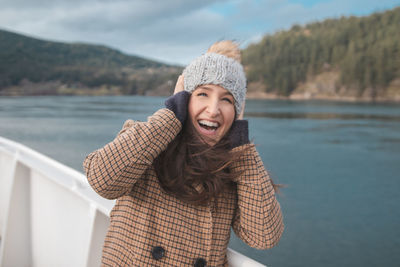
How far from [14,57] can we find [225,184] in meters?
67.1

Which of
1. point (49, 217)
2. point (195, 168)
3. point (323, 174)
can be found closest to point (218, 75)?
point (195, 168)

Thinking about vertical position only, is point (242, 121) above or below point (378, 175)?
above

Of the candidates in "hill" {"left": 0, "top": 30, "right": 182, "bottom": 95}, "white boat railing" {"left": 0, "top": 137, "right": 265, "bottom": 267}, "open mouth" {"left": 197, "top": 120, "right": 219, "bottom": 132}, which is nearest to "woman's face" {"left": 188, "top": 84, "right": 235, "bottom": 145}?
"open mouth" {"left": 197, "top": 120, "right": 219, "bottom": 132}

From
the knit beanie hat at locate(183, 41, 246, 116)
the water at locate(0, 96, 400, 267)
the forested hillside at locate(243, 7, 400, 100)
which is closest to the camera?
the knit beanie hat at locate(183, 41, 246, 116)

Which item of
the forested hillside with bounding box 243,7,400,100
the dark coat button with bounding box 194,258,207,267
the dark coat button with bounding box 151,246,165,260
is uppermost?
the forested hillside with bounding box 243,7,400,100

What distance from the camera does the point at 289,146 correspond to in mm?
18203

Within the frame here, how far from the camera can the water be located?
23.7 ft

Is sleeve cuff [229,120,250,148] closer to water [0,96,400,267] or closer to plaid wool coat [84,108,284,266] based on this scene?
plaid wool coat [84,108,284,266]

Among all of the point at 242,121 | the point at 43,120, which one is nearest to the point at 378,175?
the point at 242,121

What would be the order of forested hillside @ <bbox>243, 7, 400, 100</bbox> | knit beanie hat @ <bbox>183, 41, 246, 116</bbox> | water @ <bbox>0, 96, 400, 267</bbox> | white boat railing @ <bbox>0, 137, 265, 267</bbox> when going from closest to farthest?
1. knit beanie hat @ <bbox>183, 41, 246, 116</bbox>
2. white boat railing @ <bbox>0, 137, 265, 267</bbox>
3. water @ <bbox>0, 96, 400, 267</bbox>
4. forested hillside @ <bbox>243, 7, 400, 100</bbox>

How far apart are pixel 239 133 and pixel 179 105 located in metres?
0.20

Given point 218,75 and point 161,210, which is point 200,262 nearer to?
point 161,210

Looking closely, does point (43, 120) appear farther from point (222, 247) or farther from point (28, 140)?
point (222, 247)

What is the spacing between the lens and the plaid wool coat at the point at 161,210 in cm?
92
